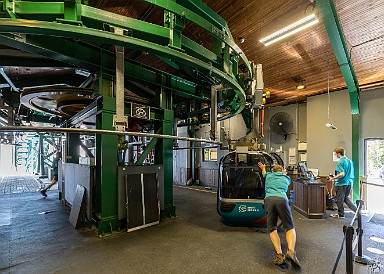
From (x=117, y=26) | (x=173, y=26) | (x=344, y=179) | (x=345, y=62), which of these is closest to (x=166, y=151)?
(x=173, y=26)

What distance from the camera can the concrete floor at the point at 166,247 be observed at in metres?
A: 3.04

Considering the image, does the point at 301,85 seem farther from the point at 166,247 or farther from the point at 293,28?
the point at 166,247

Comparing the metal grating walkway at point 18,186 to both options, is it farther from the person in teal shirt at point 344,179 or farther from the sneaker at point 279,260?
the person in teal shirt at point 344,179

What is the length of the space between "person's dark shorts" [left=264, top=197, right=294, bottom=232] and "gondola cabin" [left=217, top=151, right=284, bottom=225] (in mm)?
1121

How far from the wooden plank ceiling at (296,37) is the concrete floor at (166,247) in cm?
416

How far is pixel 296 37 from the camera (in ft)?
16.3

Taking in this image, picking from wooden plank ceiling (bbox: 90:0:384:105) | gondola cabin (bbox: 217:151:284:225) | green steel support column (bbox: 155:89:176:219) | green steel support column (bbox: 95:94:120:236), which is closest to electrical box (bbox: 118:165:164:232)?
green steel support column (bbox: 95:94:120:236)

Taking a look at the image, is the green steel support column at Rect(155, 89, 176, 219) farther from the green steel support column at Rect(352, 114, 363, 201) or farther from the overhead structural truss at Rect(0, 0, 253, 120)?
the green steel support column at Rect(352, 114, 363, 201)

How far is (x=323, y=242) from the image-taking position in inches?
156

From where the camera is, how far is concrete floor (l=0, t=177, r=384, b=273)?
9.96 feet

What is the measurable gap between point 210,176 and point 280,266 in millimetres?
7714

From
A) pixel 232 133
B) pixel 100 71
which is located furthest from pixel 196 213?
pixel 232 133

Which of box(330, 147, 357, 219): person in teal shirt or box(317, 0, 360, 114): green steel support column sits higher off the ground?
box(317, 0, 360, 114): green steel support column

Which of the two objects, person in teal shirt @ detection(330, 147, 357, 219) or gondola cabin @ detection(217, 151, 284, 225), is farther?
person in teal shirt @ detection(330, 147, 357, 219)
